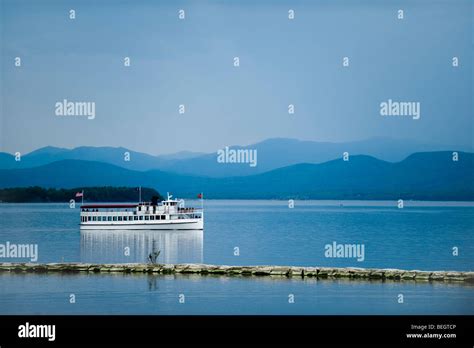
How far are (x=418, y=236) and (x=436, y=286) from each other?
162 ft

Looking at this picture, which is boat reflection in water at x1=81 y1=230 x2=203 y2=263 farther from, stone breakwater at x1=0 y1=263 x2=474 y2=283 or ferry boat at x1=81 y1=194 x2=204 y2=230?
stone breakwater at x1=0 y1=263 x2=474 y2=283

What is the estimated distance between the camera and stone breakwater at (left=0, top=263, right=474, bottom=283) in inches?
1337

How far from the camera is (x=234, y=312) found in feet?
87.6

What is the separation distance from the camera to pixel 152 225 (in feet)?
267

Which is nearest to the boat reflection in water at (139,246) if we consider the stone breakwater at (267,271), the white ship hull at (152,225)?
the white ship hull at (152,225)

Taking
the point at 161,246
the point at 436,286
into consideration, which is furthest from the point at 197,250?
the point at 436,286

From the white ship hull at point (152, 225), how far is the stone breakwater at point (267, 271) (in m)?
42.8

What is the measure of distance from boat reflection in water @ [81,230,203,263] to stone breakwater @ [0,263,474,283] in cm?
1118

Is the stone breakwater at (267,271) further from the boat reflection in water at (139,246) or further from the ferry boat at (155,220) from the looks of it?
the ferry boat at (155,220)

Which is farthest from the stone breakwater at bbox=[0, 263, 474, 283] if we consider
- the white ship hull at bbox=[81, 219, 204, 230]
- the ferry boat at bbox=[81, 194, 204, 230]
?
the white ship hull at bbox=[81, 219, 204, 230]

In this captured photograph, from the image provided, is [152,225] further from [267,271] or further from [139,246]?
[267,271]

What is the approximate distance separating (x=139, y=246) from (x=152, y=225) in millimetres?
18693

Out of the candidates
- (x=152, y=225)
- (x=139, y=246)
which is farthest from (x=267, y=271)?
(x=152, y=225)
